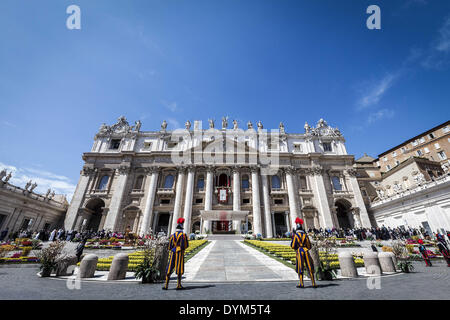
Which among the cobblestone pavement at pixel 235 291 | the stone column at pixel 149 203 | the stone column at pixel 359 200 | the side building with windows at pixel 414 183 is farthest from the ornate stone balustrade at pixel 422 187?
the stone column at pixel 149 203

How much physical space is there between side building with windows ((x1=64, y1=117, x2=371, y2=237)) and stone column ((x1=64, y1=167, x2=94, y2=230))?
0.57ft

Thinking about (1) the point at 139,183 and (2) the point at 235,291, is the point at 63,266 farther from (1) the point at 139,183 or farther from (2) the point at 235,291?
(1) the point at 139,183

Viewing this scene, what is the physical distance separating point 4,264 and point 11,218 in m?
24.1

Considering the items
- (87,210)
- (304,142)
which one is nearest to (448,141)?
(304,142)

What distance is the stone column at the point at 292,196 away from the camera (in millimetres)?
36031

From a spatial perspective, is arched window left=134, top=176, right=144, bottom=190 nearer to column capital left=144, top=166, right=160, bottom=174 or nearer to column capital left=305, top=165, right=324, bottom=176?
column capital left=144, top=166, right=160, bottom=174

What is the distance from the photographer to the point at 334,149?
144ft

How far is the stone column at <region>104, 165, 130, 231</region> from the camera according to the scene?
112 ft

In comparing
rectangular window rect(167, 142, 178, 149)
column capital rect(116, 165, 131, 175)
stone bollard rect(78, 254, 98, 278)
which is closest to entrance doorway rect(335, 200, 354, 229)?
rectangular window rect(167, 142, 178, 149)

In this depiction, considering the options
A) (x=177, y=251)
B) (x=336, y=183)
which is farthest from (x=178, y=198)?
(x=336, y=183)

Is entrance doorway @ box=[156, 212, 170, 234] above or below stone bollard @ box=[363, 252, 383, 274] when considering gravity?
above

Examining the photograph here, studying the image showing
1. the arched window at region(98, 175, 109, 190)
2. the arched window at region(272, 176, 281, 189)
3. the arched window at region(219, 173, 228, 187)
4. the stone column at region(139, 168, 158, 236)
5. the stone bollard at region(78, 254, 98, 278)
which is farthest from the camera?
the arched window at region(219, 173, 228, 187)

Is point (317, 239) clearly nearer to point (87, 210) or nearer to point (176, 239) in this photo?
point (176, 239)

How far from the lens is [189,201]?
120 feet
